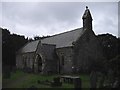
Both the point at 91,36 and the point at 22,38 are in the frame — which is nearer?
the point at 91,36

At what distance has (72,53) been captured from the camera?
41.0 metres

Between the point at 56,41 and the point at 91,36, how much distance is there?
344 inches

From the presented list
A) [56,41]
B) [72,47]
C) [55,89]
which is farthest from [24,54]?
[55,89]

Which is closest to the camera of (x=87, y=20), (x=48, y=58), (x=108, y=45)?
(x=87, y=20)

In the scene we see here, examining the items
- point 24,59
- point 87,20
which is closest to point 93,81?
point 87,20

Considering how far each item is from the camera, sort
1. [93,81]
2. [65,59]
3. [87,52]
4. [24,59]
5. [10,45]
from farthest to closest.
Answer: [10,45], [24,59], [87,52], [65,59], [93,81]

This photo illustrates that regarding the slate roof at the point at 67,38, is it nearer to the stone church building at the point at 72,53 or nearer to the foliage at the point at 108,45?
the stone church building at the point at 72,53

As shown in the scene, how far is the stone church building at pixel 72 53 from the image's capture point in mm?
41344

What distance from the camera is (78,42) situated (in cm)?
4178

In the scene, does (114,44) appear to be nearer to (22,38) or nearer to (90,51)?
(90,51)

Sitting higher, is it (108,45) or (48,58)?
(108,45)

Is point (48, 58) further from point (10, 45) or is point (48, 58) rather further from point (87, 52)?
point (10, 45)

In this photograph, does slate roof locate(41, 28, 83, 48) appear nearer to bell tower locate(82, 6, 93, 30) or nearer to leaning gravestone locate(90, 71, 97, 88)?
bell tower locate(82, 6, 93, 30)

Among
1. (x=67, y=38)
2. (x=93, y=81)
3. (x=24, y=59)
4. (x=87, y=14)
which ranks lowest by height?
(x=93, y=81)
